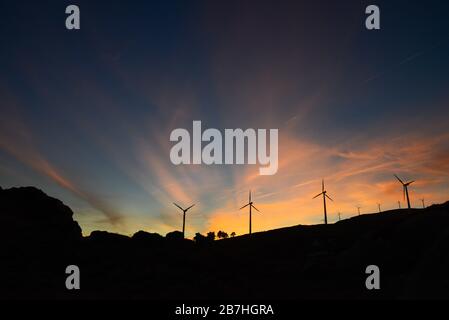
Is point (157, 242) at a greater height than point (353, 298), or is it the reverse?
point (157, 242)

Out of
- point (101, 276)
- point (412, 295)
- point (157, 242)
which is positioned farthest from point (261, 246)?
point (412, 295)

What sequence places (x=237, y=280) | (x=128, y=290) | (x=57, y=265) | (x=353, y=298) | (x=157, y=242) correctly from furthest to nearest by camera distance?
(x=157, y=242)
(x=57, y=265)
(x=237, y=280)
(x=128, y=290)
(x=353, y=298)

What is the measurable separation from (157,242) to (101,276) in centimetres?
3016

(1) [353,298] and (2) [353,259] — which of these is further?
(2) [353,259]

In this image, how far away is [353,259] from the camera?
4341 cm

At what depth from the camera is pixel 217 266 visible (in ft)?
196

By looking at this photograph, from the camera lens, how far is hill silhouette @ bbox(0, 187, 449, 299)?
114 ft

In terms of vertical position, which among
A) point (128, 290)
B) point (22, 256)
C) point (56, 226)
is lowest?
point (128, 290)

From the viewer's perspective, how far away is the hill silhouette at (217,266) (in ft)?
114
